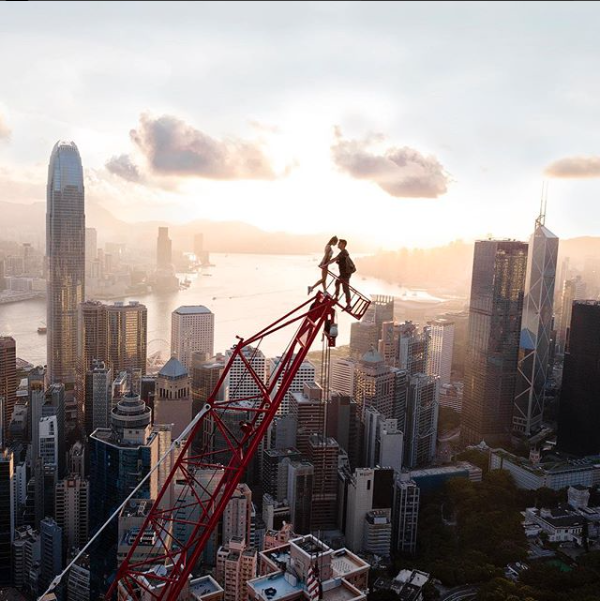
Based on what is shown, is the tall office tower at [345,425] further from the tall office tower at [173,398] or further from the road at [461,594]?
the road at [461,594]

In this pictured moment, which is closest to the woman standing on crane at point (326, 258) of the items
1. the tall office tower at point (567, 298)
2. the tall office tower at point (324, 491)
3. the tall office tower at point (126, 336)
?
the tall office tower at point (324, 491)

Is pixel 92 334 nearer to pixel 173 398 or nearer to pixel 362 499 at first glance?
pixel 173 398

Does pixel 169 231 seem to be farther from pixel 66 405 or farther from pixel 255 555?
pixel 255 555

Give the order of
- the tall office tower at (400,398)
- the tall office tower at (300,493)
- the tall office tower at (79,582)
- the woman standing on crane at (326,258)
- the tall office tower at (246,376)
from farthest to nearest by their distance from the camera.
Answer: the tall office tower at (246,376), the tall office tower at (400,398), the tall office tower at (300,493), the tall office tower at (79,582), the woman standing on crane at (326,258)

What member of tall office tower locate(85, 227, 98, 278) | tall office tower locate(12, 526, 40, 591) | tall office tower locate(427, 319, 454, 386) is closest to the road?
tall office tower locate(12, 526, 40, 591)

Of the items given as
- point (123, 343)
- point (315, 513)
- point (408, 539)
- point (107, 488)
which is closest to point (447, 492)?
point (408, 539)

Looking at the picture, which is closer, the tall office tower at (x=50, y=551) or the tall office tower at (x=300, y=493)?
the tall office tower at (x=50, y=551)
